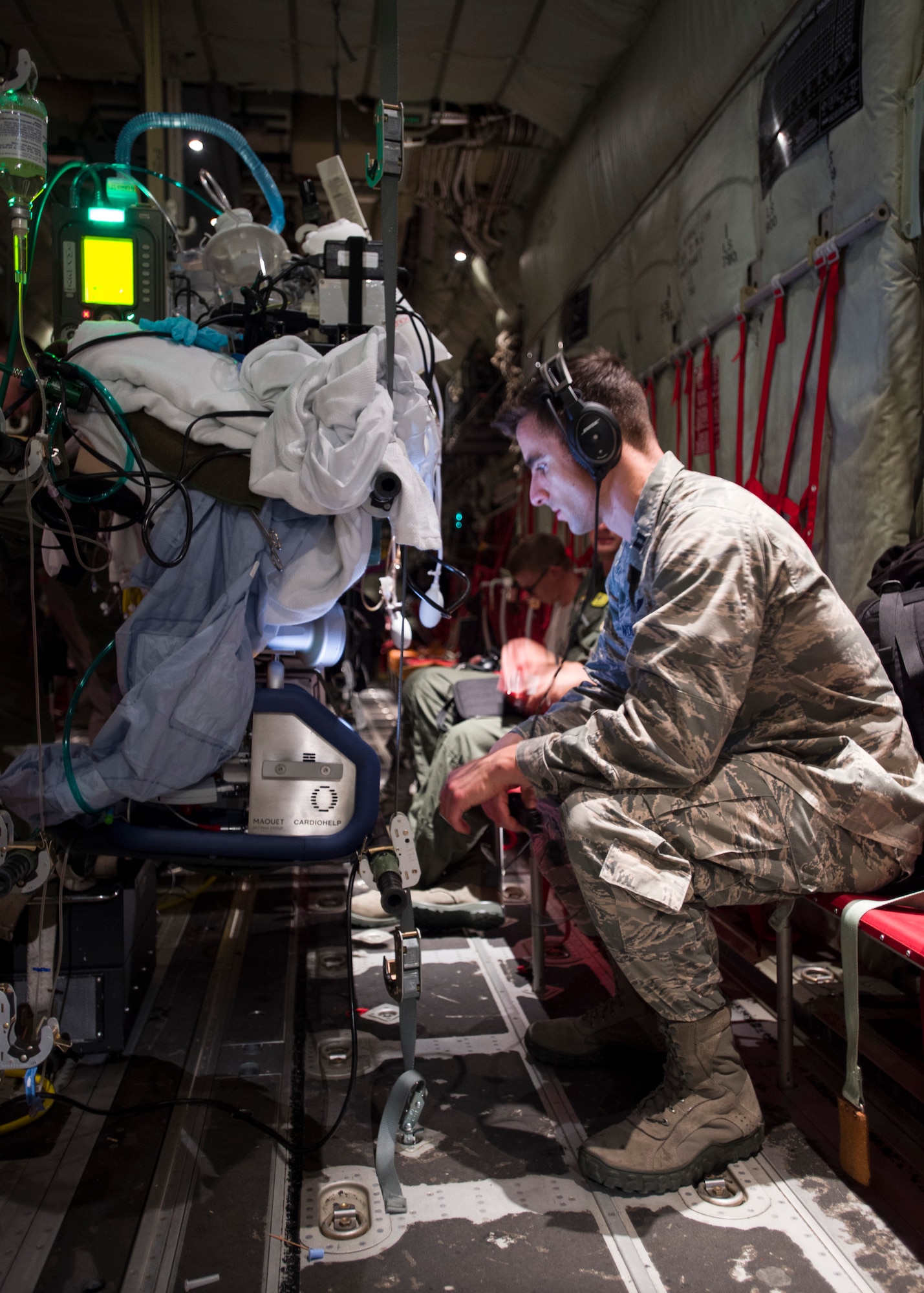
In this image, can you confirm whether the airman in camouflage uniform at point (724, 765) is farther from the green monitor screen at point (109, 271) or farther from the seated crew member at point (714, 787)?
the green monitor screen at point (109, 271)

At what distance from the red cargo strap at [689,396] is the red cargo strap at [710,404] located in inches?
4.1

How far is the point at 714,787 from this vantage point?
159cm

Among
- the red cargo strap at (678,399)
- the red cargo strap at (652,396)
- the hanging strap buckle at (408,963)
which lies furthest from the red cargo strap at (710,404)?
the hanging strap buckle at (408,963)

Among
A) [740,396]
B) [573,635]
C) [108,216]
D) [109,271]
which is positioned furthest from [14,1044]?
[740,396]

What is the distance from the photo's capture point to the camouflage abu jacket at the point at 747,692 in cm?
155

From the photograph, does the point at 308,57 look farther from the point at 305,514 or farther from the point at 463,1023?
the point at 463,1023

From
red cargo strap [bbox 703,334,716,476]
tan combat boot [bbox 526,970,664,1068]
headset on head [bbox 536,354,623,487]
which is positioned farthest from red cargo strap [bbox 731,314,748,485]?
tan combat boot [bbox 526,970,664,1068]

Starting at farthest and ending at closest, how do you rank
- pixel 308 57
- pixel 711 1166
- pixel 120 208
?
pixel 308 57, pixel 120 208, pixel 711 1166

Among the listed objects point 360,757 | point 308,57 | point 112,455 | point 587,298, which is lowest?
point 360,757

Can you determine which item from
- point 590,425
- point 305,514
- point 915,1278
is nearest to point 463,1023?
point 915,1278

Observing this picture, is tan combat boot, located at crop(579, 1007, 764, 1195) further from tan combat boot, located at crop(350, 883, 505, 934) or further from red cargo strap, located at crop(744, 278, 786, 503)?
red cargo strap, located at crop(744, 278, 786, 503)

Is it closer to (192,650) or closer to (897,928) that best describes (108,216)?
(192,650)

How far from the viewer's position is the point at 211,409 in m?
1.67

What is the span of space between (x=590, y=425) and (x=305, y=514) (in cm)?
59
